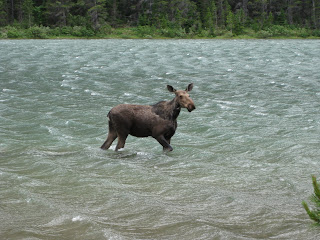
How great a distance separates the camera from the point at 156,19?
87.1 meters

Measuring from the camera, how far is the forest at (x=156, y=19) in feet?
256

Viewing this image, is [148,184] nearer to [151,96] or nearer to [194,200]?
[194,200]

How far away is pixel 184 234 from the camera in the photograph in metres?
7.46

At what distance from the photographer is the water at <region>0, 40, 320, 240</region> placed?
784cm

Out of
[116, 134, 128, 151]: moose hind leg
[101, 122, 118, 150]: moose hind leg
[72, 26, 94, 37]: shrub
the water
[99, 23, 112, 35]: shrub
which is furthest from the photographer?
[99, 23, 112, 35]: shrub

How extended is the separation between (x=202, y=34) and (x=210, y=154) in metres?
67.1

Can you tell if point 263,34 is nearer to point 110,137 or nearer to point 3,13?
point 3,13

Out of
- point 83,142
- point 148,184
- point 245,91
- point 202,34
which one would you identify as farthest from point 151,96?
point 202,34

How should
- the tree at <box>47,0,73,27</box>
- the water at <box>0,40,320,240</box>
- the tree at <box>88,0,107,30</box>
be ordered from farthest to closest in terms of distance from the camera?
the tree at <box>47,0,73,27</box>
the tree at <box>88,0,107,30</box>
the water at <box>0,40,320,240</box>

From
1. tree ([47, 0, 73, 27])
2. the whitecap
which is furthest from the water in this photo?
tree ([47, 0, 73, 27])

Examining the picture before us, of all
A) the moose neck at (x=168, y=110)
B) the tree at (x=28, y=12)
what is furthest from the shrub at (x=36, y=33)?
the moose neck at (x=168, y=110)

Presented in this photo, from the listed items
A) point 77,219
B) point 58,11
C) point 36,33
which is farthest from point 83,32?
point 77,219

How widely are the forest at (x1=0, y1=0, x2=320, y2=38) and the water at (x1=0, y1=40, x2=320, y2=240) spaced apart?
5176 centimetres

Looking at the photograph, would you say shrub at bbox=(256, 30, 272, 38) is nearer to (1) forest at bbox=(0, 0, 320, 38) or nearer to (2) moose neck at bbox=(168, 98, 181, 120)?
(1) forest at bbox=(0, 0, 320, 38)
